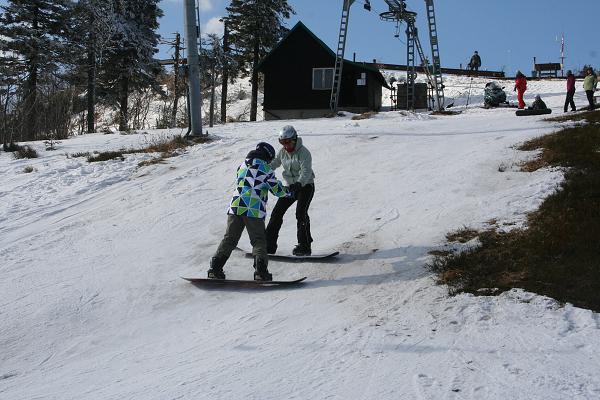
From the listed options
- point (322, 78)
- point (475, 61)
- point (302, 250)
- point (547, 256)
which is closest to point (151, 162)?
point (302, 250)

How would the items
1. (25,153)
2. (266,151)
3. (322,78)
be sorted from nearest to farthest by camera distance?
(266,151)
(25,153)
(322,78)

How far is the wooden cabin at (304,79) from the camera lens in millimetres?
33812

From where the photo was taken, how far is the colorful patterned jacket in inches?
254

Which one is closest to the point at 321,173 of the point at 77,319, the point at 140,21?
the point at 77,319

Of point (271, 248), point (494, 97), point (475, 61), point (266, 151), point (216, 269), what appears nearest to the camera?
point (216, 269)

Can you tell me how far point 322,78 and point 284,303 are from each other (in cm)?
2944

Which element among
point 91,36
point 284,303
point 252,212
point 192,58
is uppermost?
point 91,36

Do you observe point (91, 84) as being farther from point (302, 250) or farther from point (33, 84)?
point (302, 250)

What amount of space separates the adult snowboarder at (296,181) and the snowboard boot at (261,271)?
95cm

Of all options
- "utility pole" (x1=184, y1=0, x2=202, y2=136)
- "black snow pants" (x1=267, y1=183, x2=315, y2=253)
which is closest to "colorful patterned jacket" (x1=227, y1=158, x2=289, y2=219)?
"black snow pants" (x1=267, y1=183, x2=315, y2=253)

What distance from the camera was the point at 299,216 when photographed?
24.0ft

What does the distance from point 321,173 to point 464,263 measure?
6427 mm

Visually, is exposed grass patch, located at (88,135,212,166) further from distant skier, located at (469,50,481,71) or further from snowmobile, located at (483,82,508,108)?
distant skier, located at (469,50,481,71)

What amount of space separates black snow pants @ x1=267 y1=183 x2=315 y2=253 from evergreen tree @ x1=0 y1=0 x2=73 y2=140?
25.1 metres
